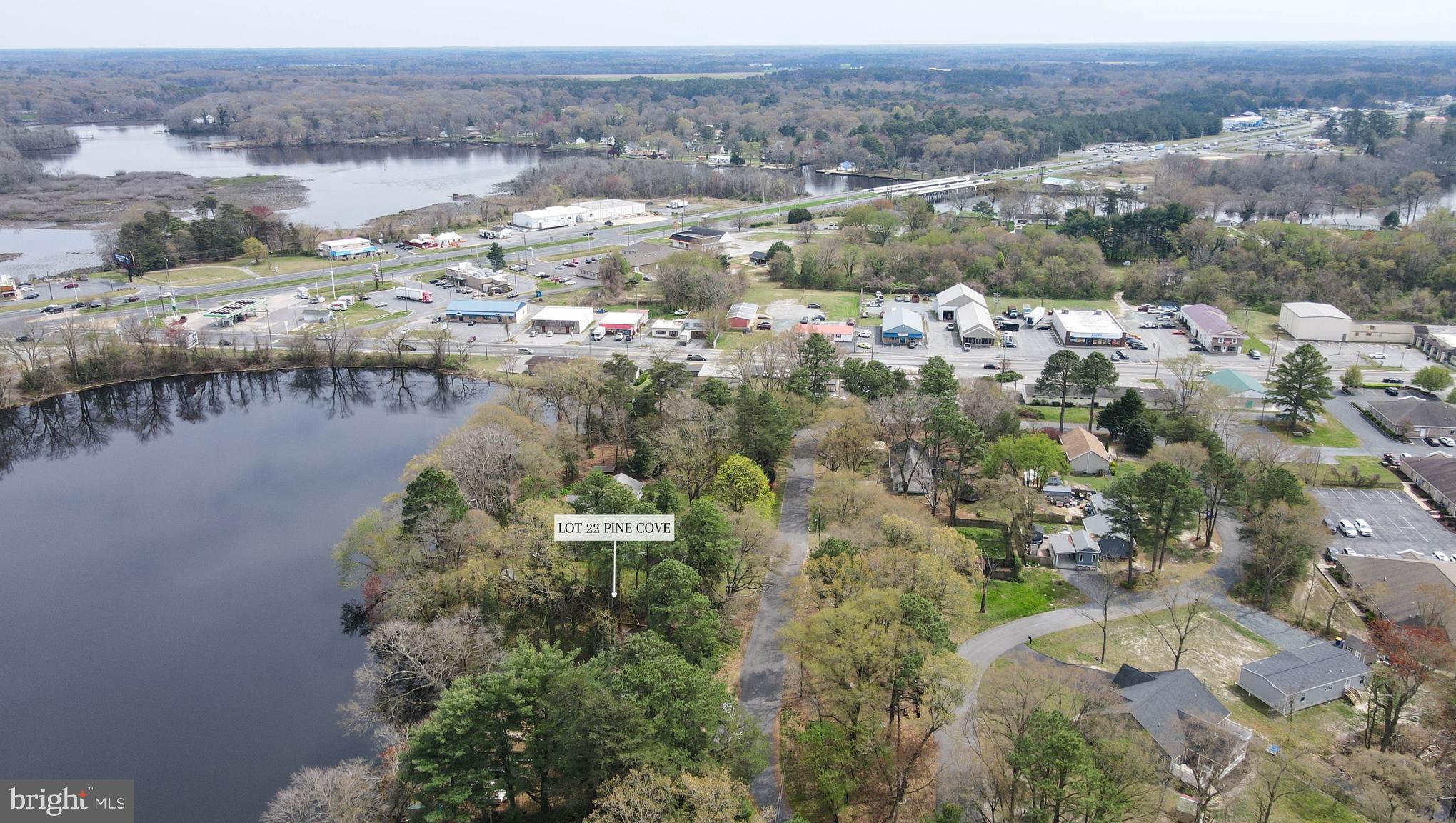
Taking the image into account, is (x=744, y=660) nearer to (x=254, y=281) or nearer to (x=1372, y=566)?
(x=1372, y=566)

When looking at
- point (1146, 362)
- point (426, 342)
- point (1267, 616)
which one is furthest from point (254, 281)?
point (1267, 616)

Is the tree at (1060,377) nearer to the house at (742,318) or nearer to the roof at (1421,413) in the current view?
the roof at (1421,413)

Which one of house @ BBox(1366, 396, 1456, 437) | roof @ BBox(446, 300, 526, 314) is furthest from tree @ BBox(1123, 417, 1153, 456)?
roof @ BBox(446, 300, 526, 314)

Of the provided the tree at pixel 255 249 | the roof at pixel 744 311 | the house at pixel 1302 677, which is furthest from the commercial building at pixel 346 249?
the house at pixel 1302 677

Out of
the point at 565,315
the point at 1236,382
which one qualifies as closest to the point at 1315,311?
the point at 1236,382

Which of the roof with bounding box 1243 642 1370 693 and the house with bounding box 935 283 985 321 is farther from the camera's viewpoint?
the house with bounding box 935 283 985 321

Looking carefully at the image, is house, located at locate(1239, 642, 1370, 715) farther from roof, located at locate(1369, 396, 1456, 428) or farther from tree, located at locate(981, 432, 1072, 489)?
roof, located at locate(1369, 396, 1456, 428)
